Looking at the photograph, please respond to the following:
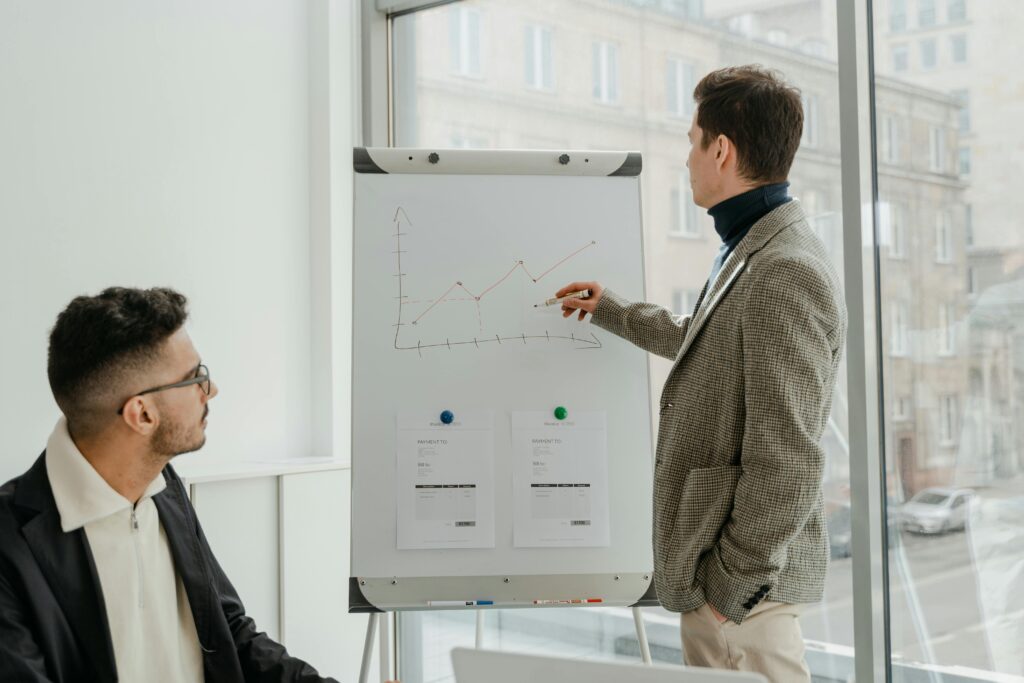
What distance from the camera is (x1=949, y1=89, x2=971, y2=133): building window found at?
248 cm

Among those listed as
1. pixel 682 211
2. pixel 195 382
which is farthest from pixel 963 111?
pixel 195 382

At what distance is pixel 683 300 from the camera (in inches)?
118

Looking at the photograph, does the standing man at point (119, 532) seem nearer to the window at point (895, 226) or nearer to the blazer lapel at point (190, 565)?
the blazer lapel at point (190, 565)

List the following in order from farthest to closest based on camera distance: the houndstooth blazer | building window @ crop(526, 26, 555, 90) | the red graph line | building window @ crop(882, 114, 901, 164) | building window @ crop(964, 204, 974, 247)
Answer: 1. building window @ crop(526, 26, 555, 90)
2. building window @ crop(882, 114, 901, 164)
3. building window @ crop(964, 204, 974, 247)
4. the red graph line
5. the houndstooth blazer

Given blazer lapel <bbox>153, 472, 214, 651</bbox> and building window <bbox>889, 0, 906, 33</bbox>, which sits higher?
building window <bbox>889, 0, 906, 33</bbox>

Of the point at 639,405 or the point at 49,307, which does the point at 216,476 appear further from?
Result: the point at 639,405

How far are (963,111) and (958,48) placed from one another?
6.5 inches

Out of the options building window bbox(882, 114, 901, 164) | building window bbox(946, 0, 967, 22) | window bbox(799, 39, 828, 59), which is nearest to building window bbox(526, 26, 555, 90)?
window bbox(799, 39, 828, 59)

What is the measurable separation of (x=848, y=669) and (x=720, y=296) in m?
1.39

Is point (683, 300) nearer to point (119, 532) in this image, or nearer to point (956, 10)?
point (956, 10)

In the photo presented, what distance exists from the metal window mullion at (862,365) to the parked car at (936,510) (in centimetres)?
7

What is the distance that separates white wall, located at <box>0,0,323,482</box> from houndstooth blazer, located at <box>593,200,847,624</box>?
68.9 inches

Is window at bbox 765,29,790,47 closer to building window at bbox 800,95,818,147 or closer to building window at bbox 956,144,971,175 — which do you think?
building window at bbox 800,95,818,147

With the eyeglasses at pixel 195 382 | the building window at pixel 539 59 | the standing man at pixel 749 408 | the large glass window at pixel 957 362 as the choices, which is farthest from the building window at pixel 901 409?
the eyeglasses at pixel 195 382
